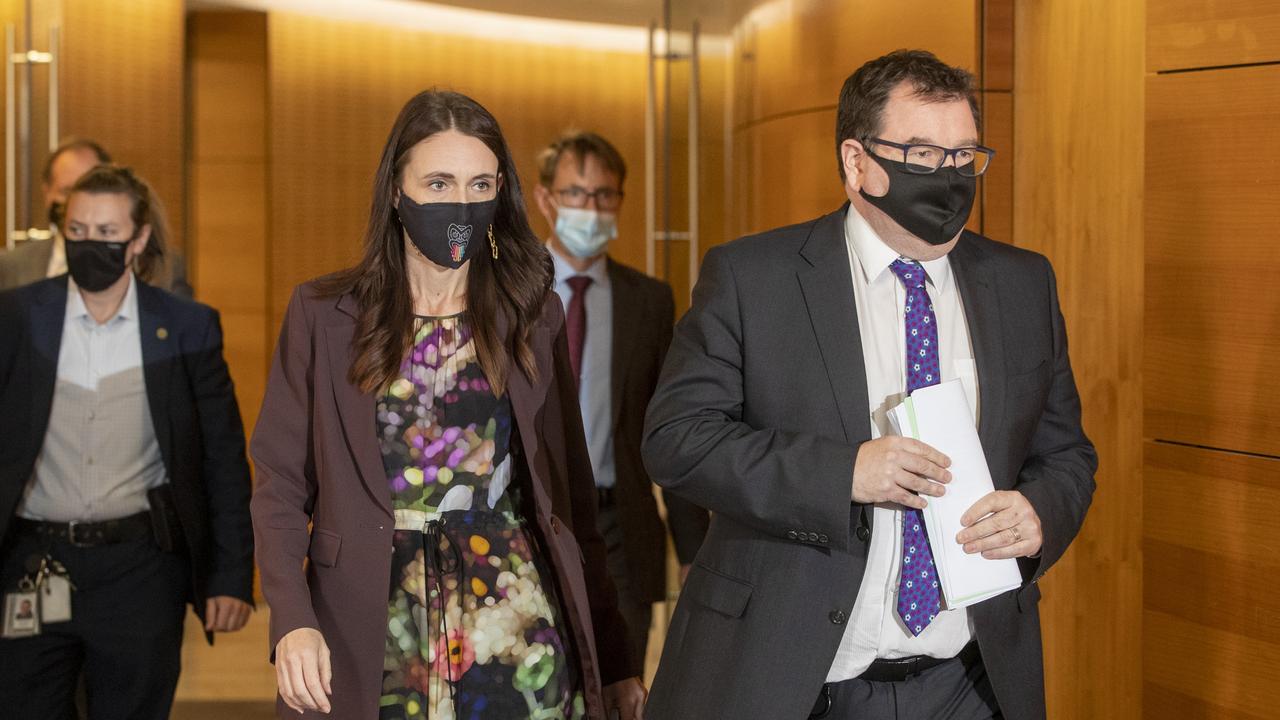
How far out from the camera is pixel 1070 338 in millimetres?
3867

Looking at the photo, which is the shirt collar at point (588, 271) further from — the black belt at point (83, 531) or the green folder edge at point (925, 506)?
the green folder edge at point (925, 506)

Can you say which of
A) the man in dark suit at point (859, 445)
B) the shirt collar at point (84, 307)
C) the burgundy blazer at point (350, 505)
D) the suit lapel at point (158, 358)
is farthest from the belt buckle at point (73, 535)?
the man in dark suit at point (859, 445)

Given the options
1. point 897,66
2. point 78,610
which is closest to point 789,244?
point 897,66

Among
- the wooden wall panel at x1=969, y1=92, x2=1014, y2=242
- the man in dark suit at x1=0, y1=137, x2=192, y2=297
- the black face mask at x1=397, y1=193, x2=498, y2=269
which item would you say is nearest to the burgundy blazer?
the black face mask at x1=397, y1=193, x2=498, y2=269

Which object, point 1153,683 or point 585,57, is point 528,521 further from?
point 585,57

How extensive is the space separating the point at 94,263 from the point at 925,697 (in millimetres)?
2616

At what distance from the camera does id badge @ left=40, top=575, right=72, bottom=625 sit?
371 cm

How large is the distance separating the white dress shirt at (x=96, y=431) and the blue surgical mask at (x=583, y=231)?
1363 millimetres

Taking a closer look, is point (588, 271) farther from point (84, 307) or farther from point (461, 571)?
point (461, 571)

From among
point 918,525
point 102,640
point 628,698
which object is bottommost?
point 102,640

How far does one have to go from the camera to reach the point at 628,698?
2820 millimetres

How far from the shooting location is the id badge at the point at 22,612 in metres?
3.69

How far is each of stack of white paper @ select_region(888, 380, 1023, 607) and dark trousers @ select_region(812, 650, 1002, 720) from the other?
0.21 m

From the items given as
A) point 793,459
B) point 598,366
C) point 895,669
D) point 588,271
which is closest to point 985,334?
point 793,459
